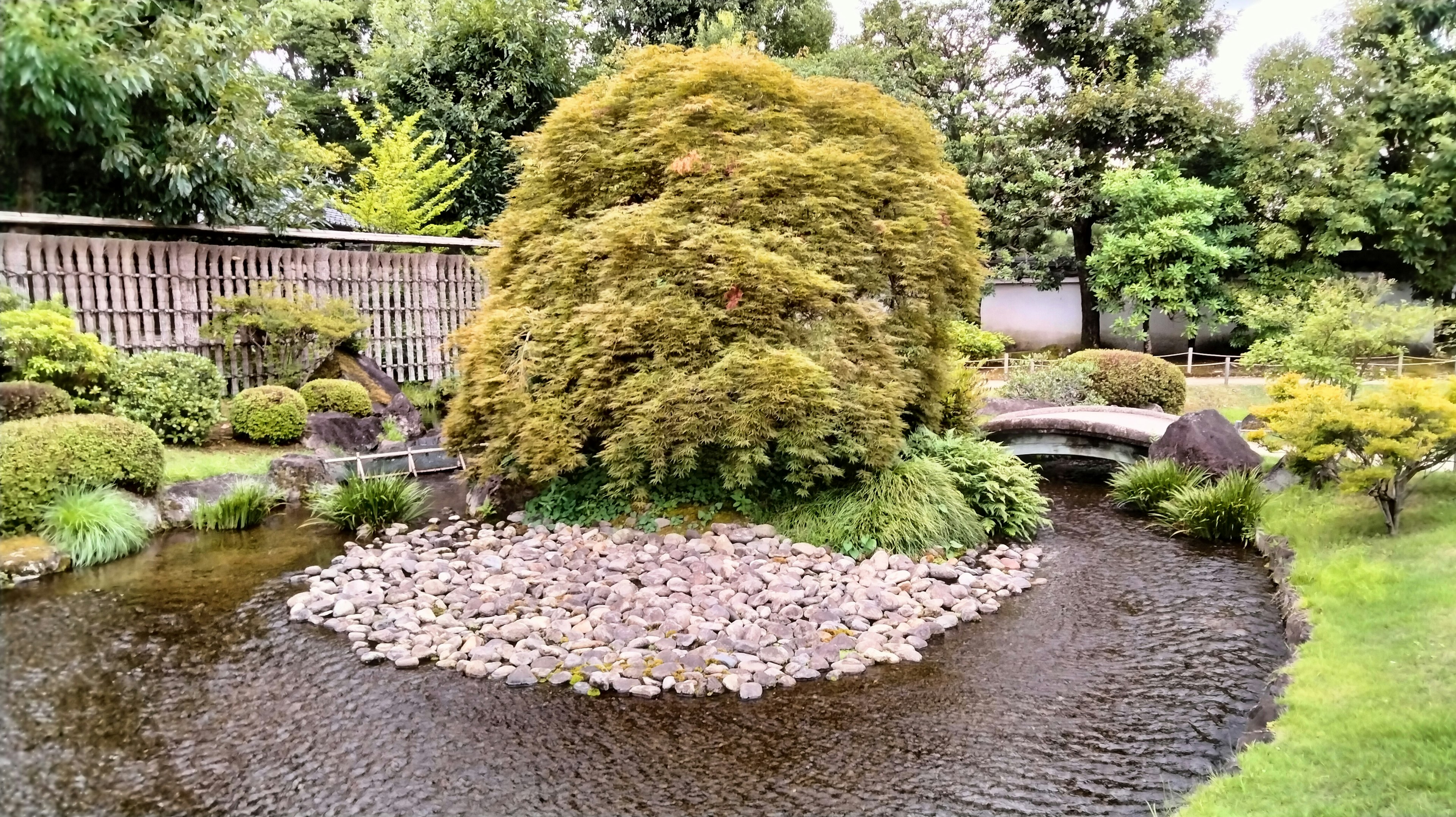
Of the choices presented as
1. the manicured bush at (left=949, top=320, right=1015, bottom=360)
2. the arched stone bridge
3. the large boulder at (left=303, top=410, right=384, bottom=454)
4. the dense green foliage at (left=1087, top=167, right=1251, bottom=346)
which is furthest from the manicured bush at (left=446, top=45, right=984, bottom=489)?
the manicured bush at (left=949, top=320, right=1015, bottom=360)

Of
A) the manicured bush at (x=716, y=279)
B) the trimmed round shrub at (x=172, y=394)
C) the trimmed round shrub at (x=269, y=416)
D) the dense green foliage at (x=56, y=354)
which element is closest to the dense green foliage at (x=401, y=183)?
the trimmed round shrub at (x=269, y=416)

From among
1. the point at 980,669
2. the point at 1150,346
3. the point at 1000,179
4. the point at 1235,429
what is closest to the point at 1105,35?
the point at 1000,179

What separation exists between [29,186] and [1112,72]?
17057mm

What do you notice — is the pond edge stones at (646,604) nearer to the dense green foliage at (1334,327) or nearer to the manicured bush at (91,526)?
the manicured bush at (91,526)

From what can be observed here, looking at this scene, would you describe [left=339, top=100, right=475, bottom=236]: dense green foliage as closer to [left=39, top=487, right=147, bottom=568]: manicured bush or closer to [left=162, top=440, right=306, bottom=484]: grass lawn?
[left=162, top=440, right=306, bottom=484]: grass lawn

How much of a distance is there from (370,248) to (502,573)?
7976mm

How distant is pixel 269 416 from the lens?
9.14m

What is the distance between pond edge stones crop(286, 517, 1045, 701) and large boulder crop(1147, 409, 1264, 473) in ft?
7.97

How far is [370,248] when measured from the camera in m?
12.3

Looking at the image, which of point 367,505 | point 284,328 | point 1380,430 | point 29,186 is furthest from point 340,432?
point 1380,430

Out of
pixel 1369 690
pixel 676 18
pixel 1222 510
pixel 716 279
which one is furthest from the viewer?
pixel 676 18

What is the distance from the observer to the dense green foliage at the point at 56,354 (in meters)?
3.65

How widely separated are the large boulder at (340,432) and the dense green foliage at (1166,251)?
10.3 metres

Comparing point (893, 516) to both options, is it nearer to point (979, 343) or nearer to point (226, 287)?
point (226, 287)
